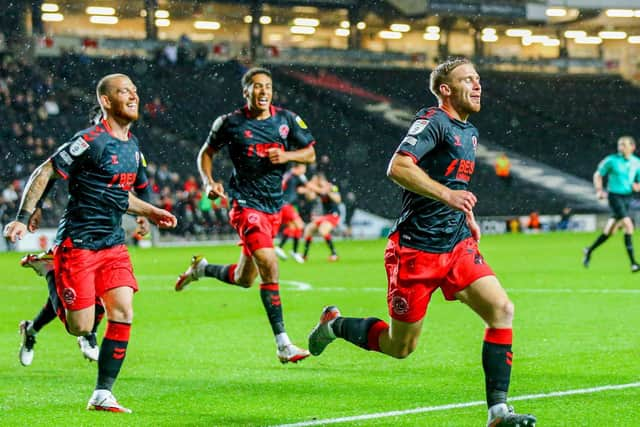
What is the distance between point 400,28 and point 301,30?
5312mm

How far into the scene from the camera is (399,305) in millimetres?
6918

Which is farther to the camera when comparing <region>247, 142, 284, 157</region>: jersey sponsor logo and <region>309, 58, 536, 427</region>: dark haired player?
<region>247, 142, 284, 157</region>: jersey sponsor logo

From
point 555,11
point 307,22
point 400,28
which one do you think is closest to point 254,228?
point 307,22

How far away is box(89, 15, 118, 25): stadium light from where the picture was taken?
4609cm

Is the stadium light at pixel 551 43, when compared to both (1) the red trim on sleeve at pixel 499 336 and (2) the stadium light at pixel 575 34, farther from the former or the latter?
(1) the red trim on sleeve at pixel 499 336

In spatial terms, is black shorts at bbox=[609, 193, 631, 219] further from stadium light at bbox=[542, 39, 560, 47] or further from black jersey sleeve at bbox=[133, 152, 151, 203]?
stadium light at bbox=[542, 39, 560, 47]

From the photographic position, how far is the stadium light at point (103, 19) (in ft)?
151

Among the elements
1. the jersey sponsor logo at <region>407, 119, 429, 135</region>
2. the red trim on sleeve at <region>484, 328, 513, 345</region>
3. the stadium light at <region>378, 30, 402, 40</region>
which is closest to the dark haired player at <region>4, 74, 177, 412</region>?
→ the jersey sponsor logo at <region>407, 119, 429, 135</region>

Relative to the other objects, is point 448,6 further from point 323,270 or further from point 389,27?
point 323,270

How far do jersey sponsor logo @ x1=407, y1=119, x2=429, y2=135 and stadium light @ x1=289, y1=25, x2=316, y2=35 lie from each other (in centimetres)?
4325

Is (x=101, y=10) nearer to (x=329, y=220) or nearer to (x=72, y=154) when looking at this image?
(x=329, y=220)

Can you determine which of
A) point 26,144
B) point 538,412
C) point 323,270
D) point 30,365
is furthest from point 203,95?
point 538,412

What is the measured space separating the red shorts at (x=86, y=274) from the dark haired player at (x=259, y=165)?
91.5 inches

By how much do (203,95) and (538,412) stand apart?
3609cm
